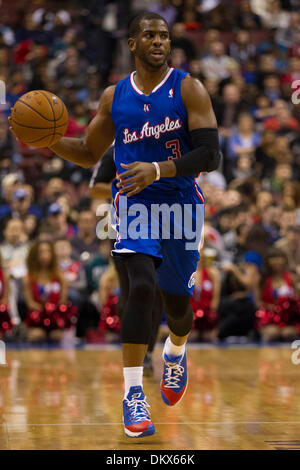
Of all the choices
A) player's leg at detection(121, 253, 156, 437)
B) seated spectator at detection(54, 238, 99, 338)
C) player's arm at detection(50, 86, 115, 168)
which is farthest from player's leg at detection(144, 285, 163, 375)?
seated spectator at detection(54, 238, 99, 338)

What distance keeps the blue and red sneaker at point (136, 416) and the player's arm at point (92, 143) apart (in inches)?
54.6

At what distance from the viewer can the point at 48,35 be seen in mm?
14438

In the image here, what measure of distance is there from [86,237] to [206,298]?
1.72 meters

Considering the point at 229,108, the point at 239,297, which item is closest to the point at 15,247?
the point at 239,297

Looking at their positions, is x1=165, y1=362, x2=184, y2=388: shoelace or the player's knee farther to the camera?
x1=165, y1=362, x2=184, y2=388: shoelace

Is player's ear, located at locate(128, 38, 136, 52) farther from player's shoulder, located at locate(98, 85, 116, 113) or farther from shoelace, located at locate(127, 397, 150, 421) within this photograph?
shoelace, located at locate(127, 397, 150, 421)

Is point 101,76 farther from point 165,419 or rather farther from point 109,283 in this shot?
point 165,419

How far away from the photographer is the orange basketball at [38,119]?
13.9ft

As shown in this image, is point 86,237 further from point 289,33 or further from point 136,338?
point 289,33

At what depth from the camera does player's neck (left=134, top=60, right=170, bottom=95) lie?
420 centimetres

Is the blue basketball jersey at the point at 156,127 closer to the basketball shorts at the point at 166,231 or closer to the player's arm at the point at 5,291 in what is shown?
the basketball shorts at the point at 166,231

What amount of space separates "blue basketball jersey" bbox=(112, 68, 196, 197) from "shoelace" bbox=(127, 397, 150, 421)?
1.06 m

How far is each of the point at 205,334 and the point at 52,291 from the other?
1751 mm

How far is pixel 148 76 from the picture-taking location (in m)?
4.23
